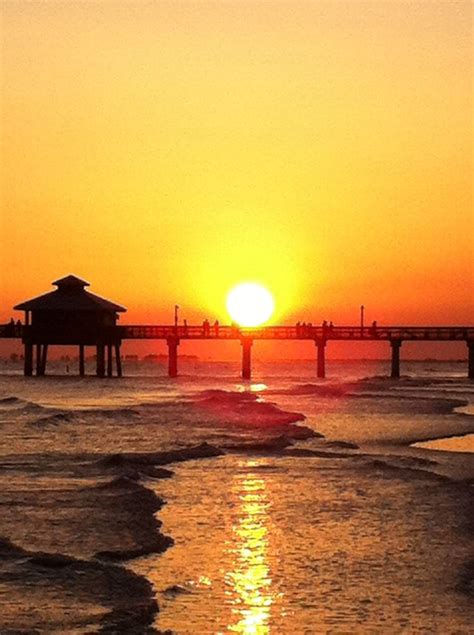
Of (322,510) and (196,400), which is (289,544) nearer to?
(322,510)

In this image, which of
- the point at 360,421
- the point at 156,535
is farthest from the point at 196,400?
the point at 156,535

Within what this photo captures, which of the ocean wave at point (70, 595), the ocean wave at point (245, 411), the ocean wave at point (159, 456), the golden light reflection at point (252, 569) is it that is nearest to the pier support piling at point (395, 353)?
the ocean wave at point (245, 411)

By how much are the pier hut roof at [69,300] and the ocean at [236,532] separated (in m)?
46.3

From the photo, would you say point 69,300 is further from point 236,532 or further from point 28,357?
point 236,532

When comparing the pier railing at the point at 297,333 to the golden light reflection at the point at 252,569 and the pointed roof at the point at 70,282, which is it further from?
the golden light reflection at the point at 252,569

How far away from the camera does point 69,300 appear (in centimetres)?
7944

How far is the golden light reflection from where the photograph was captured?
11242 millimetres

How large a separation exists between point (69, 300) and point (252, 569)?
67134 mm

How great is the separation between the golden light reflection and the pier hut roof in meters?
60.2

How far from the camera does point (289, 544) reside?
15070mm

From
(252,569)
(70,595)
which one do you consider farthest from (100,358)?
(70,595)

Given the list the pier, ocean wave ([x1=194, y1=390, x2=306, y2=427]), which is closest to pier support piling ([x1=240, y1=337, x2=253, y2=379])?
the pier

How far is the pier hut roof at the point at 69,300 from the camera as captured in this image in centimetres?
7866

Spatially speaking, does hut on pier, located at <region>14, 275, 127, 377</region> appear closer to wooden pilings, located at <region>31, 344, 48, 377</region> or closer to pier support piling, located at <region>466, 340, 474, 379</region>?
wooden pilings, located at <region>31, 344, 48, 377</region>
